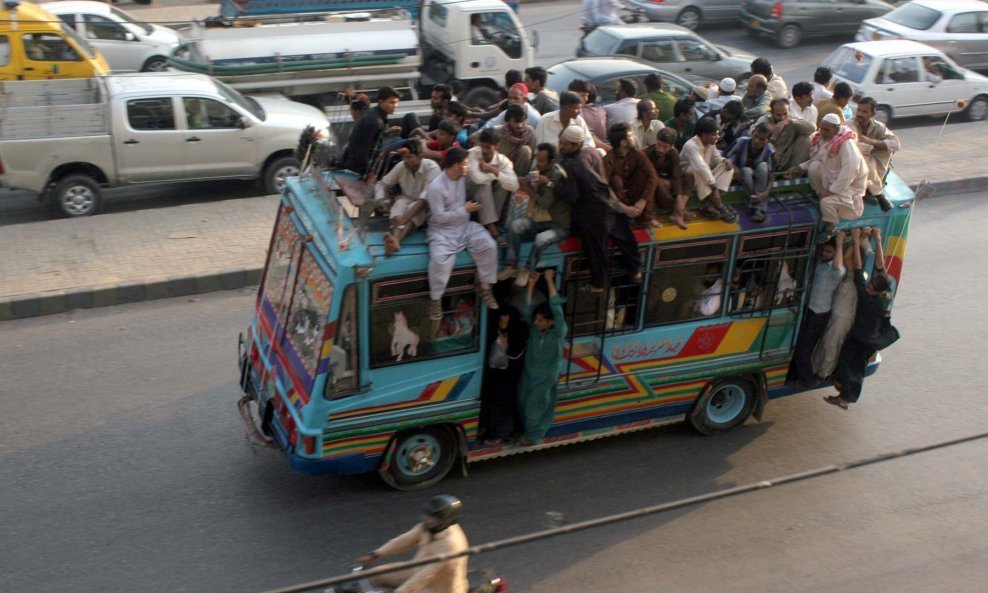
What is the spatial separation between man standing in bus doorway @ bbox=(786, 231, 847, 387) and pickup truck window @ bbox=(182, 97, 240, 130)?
26.1 ft

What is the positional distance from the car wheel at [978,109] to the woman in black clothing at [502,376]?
1376 centimetres

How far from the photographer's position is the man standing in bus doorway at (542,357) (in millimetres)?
7066

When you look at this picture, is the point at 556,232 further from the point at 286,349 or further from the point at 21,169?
the point at 21,169

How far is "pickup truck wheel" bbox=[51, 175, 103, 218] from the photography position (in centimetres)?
1260

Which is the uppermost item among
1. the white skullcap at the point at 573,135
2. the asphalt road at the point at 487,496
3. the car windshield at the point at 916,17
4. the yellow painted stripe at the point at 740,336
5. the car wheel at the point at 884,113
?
the white skullcap at the point at 573,135

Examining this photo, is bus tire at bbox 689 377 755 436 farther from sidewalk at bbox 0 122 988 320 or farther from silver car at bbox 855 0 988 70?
silver car at bbox 855 0 988 70

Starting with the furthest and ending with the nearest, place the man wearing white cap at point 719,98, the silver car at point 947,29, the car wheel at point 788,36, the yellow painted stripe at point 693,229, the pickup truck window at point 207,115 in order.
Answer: the car wheel at point 788,36
the silver car at point 947,29
the pickup truck window at point 207,115
the man wearing white cap at point 719,98
the yellow painted stripe at point 693,229

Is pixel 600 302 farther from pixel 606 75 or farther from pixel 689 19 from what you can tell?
pixel 689 19

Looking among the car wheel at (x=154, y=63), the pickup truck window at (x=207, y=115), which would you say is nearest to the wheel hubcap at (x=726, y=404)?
the pickup truck window at (x=207, y=115)

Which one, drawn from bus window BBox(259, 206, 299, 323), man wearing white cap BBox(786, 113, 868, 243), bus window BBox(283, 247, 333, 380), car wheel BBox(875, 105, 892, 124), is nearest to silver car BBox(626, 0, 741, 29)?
car wheel BBox(875, 105, 892, 124)

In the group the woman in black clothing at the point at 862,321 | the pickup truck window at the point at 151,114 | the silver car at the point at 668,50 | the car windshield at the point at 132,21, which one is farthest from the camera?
the car windshield at the point at 132,21

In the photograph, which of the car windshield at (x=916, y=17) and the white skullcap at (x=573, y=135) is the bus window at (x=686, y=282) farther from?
the car windshield at (x=916, y=17)

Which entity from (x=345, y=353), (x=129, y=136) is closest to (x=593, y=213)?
(x=345, y=353)

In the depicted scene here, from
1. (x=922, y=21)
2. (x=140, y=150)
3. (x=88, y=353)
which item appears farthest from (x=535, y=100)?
(x=922, y=21)
